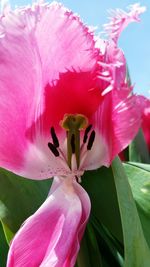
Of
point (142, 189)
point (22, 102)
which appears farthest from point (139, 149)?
point (22, 102)

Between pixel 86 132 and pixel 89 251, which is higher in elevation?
pixel 86 132

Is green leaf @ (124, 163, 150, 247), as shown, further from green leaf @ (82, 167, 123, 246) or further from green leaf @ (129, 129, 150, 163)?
green leaf @ (129, 129, 150, 163)

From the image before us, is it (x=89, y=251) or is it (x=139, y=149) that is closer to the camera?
(x=89, y=251)

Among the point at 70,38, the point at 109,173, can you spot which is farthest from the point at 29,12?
the point at 109,173

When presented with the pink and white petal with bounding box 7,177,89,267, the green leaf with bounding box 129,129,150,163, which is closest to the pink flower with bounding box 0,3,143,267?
the pink and white petal with bounding box 7,177,89,267

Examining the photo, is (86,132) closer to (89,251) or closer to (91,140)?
(91,140)

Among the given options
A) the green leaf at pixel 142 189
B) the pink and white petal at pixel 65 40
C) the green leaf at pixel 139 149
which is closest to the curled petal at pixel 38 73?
the pink and white petal at pixel 65 40

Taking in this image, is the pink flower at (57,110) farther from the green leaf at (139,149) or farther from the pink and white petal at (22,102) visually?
the green leaf at (139,149)
